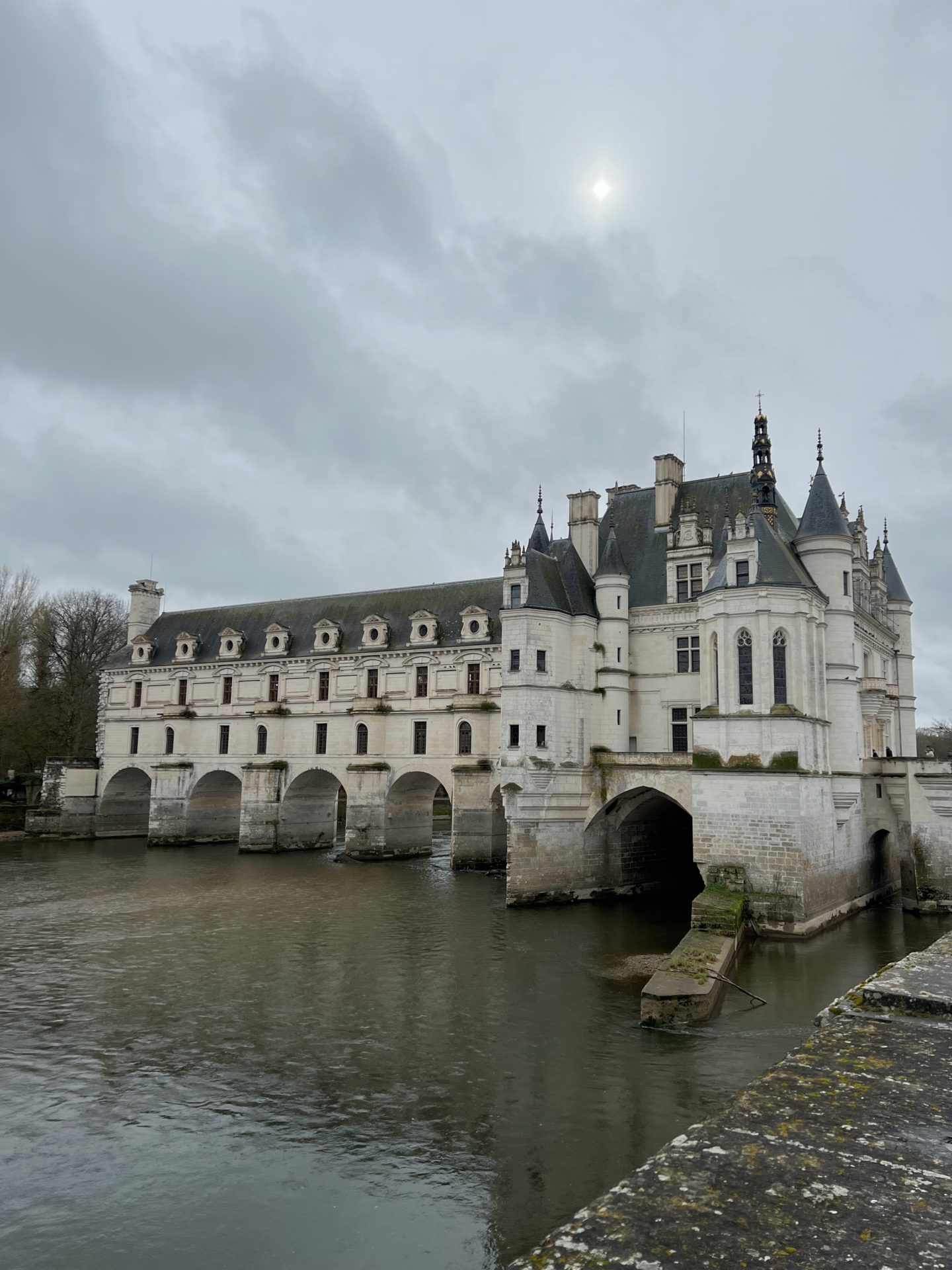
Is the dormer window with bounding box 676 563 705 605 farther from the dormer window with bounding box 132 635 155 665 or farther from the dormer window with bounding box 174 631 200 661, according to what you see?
the dormer window with bounding box 132 635 155 665

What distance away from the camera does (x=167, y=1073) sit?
1377 centimetres

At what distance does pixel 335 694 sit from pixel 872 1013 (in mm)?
39336

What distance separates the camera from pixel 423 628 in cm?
4306

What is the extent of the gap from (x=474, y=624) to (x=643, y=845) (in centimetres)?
1364

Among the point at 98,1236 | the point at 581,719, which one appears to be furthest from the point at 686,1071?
the point at 581,719

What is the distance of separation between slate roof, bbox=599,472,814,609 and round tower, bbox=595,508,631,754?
95cm

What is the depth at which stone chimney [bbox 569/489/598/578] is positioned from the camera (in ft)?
111

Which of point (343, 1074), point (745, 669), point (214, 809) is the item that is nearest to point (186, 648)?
point (214, 809)

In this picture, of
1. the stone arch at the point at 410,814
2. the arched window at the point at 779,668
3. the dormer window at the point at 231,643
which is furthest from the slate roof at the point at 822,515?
the dormer window at the point at 231,643

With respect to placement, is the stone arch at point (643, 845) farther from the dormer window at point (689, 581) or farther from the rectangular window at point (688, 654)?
the dormer window at point (689, 581)

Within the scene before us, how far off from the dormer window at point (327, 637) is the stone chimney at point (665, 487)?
19509 millimetres

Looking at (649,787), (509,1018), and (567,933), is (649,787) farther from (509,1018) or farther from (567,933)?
(509,1018)

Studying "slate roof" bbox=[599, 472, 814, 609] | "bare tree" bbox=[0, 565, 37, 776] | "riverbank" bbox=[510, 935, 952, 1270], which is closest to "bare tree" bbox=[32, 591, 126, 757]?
"bare tree" bbox=[0, 565, 37, 776]

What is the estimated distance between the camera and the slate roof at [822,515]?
2789cm
